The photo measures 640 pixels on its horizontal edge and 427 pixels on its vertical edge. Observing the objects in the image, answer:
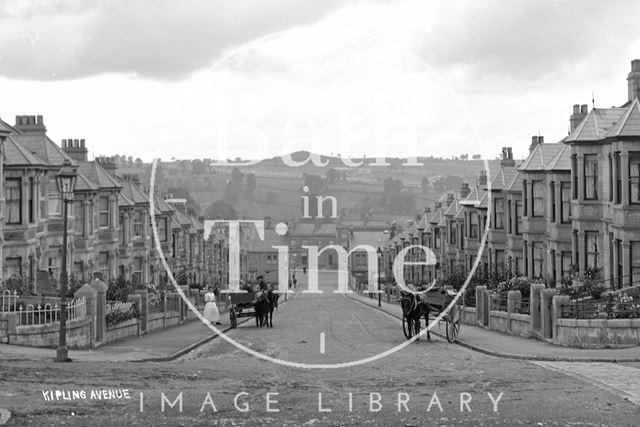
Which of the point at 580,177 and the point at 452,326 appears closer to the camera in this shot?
the point at 452,326

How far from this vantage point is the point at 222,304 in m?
58.9

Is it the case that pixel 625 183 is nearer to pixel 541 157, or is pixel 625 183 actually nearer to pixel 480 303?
pixel 480 303

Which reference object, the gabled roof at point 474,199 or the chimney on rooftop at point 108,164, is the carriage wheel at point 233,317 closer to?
the chimney on rooftop at point 108,164

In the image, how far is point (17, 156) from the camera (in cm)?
3628

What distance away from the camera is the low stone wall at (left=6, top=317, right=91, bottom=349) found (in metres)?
24.4

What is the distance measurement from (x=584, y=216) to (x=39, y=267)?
74.2ft

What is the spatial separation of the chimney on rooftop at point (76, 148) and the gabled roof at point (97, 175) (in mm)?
1117

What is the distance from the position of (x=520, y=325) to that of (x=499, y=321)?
8.51 feet

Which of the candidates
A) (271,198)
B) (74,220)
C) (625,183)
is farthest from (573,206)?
(271,198)

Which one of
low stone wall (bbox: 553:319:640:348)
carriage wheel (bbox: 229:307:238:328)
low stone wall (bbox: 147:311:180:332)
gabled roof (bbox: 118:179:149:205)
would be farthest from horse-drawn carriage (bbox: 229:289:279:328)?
gabled roof (bbox: 118:179:149:205)

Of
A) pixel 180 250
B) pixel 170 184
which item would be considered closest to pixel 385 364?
pixel 170 184

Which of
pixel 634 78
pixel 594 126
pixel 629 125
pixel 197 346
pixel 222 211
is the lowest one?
pixel 197 346

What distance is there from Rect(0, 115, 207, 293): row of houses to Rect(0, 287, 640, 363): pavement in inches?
240

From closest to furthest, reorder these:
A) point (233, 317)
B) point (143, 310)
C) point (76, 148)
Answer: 1. point (143, 310)
2. point (233, 317)
3. point (76, 148)
